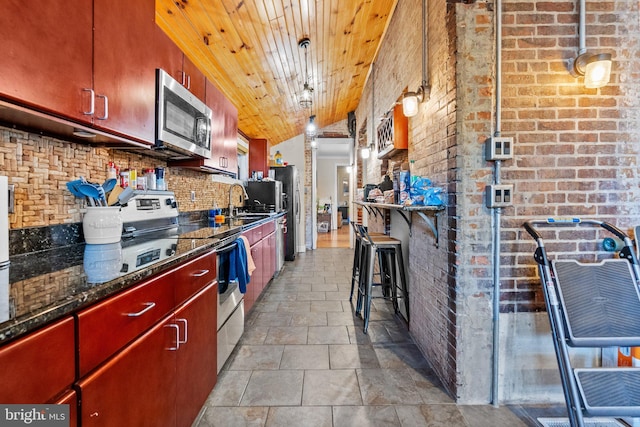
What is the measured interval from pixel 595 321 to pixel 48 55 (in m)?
2.52

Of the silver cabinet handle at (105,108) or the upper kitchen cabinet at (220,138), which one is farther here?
the upper kitchen cabinet at (220,138)

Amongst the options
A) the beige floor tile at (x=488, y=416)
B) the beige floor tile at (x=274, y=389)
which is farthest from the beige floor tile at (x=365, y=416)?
the beige floor tile at (x=488, y=416)

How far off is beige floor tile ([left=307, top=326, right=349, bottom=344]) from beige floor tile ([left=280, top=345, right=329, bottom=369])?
0.30 ft

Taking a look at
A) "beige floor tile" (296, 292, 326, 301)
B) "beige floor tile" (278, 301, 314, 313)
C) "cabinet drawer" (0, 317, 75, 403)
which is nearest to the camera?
"cabinet drawer" (0, 317, 75, 403)

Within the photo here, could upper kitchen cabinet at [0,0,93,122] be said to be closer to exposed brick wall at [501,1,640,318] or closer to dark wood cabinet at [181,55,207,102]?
dark wood cabinet at [181,55,207,102]

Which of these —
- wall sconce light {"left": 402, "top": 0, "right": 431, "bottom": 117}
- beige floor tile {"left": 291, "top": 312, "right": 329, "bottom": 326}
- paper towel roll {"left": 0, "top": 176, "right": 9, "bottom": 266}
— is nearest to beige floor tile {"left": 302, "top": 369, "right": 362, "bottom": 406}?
beige floor tile {"left": 291, "top": 312, "right": 329, "bottom": 326}

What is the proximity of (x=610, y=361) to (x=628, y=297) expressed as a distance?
59 cm

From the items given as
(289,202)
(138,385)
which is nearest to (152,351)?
(138,385)

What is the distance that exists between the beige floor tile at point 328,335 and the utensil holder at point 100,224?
1600 mm

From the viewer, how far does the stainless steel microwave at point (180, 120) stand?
1765mm

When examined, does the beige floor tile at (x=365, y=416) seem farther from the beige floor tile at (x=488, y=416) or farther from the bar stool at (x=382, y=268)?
the bar stool at (x=382, y=268)

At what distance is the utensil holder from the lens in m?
1.45

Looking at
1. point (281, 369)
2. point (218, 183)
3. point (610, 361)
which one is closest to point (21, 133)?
point (281, 369)

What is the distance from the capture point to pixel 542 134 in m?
1.63
